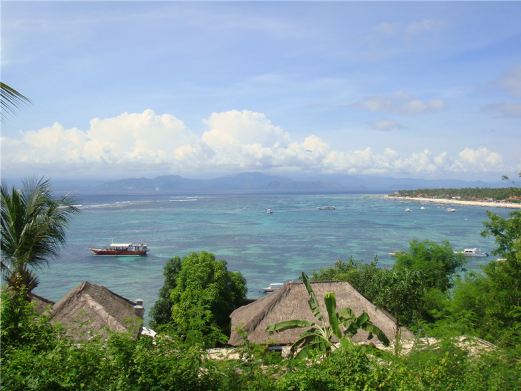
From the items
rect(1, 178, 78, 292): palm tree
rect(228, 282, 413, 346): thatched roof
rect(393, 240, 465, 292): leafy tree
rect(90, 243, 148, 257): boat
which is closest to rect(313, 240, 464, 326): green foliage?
rect(393, 240, 465, 292): leafy tree

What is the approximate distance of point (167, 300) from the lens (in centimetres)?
1959

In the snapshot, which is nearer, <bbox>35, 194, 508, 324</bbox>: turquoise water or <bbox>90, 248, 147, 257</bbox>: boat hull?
<bbox>35, 194, 508, 324</bbox>: turquoise water

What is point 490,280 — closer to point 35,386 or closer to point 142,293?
point 35,386

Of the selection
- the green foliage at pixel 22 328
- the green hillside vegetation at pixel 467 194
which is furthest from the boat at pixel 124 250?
the green hillside vegetation at pixel 467 194

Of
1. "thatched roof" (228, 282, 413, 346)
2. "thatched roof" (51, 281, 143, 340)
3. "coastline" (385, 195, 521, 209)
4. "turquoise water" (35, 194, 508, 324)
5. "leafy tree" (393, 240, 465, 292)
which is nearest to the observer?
"thatched roof" (51, 281, 143, 340)

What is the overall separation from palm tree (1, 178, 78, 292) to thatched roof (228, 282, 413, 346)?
238 inches

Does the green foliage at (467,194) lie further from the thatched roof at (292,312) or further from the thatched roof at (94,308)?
the thatched roof at (94,308)

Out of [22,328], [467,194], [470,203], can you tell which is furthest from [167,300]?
[467,194]

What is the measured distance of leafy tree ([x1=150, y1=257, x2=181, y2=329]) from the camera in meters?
19.5

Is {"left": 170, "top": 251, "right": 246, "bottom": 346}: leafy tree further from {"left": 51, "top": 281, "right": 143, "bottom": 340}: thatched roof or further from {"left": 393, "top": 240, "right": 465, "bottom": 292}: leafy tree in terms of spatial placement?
{"left": 393, "top": 240, "right": 465, "bottom": 292}: leafy tree

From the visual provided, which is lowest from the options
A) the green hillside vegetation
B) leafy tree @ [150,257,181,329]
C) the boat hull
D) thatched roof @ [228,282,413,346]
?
the boat hull

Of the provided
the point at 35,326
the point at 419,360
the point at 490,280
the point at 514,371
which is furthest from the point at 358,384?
the point at 490,280

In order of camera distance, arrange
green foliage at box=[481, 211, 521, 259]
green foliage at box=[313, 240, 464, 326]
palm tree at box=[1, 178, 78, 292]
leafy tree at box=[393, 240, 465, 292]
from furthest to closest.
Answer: leafy tree at box=[393, 240, 465, 292]
green foliage at box=[313, 240, 464, 326]
green foliage at box=[481, 211, 521, 259]
palm tree at box=[1, 178, 78, 292]

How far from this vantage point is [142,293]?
104 ft
